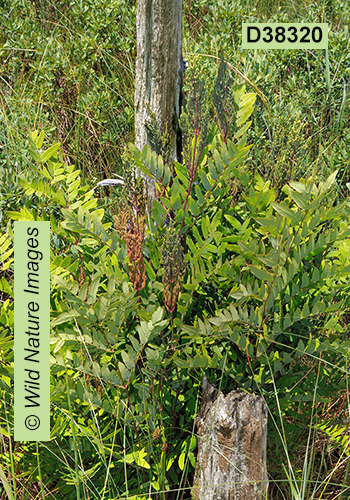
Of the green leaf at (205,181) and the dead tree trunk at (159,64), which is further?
the dead tree trunk at (159,64)

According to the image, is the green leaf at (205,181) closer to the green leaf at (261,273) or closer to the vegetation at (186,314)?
the vegetation at (186,314)

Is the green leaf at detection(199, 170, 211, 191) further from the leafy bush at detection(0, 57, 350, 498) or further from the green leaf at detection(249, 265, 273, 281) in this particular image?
the green leaf at detection(249, 265, 273, 281)

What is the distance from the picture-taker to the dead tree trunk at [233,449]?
4.59ft

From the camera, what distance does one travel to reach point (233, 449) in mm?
1410

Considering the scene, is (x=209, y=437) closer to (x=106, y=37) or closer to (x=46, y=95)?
(x=46, y=95)

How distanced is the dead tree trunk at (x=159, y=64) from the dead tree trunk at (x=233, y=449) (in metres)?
0.81

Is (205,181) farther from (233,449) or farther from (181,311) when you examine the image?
(233,449)

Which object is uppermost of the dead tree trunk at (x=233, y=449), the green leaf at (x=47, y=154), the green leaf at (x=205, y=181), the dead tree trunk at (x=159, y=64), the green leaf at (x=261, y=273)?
the dead tree trunk at (x=159, y=64)

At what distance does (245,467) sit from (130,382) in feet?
1.34

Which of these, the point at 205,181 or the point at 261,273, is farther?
the point at 205,181

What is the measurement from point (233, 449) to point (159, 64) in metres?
1.25

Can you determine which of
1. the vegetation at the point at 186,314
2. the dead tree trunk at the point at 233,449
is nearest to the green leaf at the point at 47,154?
the vegetation at the point at 186,314

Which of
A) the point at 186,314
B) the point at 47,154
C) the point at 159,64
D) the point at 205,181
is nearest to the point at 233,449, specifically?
the point at 186,314

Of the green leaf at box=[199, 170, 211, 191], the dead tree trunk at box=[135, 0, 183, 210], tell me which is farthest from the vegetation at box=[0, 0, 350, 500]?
the dead tree trunk at box=[135, 0, 183, 210]
